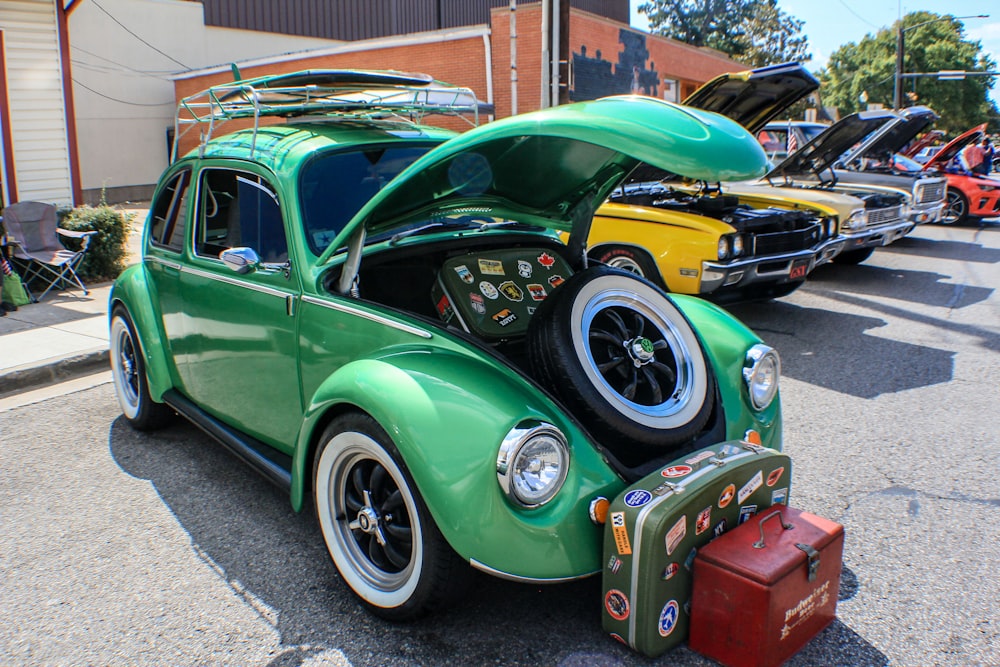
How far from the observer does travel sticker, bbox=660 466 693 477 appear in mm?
2630

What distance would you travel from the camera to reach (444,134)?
4.21 m

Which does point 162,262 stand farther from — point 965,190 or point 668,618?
point 965,190

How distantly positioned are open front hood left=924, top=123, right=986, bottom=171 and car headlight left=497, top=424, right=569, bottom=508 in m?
15.3

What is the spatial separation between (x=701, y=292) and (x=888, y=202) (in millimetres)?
4669

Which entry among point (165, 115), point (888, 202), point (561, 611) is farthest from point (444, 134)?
point (165, 115)

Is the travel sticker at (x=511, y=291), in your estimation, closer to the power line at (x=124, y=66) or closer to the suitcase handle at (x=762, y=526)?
the suitcase handle at (x=762, y=526)

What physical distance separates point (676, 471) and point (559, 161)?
1.38m

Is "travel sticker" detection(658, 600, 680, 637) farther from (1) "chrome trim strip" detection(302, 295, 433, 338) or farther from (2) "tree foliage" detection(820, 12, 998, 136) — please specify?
(2) "tree foliage" detection(820, 12, 998, 136)

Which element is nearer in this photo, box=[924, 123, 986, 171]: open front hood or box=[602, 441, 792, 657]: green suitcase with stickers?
box=[602, 441, 792, 657]: green suitcase with stickers

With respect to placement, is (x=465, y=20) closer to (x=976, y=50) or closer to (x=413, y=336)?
(x=413, y=336)

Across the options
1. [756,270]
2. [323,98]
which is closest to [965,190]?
[756,270]

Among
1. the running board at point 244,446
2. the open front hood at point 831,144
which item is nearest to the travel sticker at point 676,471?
the running board at point 244,446

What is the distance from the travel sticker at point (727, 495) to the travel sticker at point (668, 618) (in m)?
0.35

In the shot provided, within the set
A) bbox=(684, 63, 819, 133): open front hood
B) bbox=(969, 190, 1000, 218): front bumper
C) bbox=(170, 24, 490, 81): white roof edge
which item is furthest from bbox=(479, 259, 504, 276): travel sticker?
bbox=(170, 24, 490, 81): white roof edge
